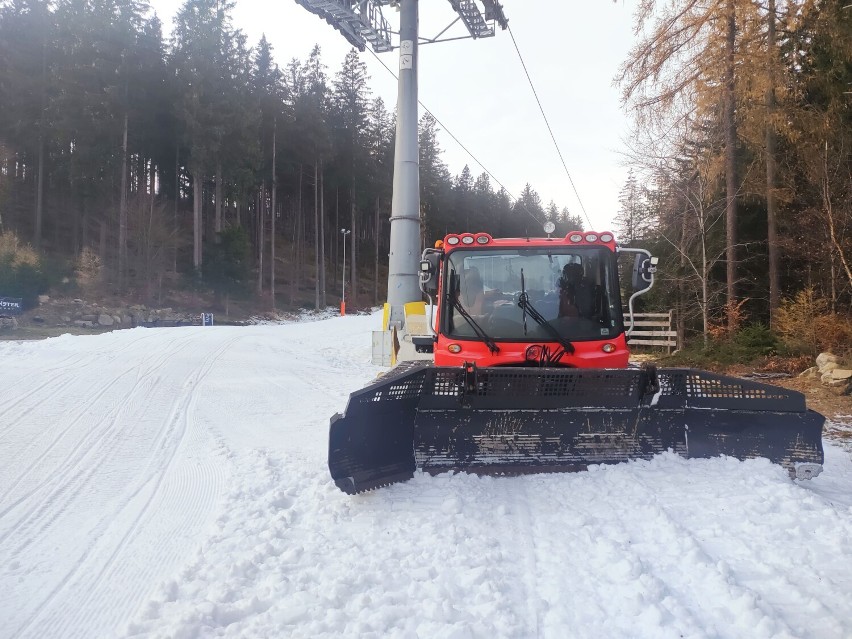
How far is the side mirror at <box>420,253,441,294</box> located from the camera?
603 centimetres

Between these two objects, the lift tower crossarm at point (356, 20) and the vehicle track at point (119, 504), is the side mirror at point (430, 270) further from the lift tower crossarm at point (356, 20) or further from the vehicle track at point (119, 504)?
the lift tower crossarm at point (356, 20)

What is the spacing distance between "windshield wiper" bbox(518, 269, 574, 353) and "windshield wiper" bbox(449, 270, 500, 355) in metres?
0.36

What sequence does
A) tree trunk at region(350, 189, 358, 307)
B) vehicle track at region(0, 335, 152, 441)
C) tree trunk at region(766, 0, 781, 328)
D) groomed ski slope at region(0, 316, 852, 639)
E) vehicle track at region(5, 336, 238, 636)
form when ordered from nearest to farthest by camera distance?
groomed ski slope at region(0, 316, 852, 639) → vehicle track at region(5, 336, 238, 636) → vehicle track at region(0, 335, 152, 441) → tree trunk at region(766, 0, 781, 328) → tree trunk at region(350, 189, 358, 307)

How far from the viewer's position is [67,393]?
28.5 feet

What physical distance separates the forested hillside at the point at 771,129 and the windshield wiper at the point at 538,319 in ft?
33.3

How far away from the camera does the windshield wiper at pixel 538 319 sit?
220 inches

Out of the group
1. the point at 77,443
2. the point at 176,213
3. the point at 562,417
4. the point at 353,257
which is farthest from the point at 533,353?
the point at 353,257

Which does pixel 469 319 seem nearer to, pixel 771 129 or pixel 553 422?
pixel 553 422

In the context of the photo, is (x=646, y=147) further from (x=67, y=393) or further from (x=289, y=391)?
(x=67, y=393)

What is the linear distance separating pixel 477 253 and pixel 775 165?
13724 millimetres

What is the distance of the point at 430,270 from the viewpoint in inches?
239

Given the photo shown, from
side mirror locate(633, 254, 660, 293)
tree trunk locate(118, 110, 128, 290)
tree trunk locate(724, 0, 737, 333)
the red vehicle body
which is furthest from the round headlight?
tree trunk locate(118, 110, 128, 290)

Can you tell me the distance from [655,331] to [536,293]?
1584 cm

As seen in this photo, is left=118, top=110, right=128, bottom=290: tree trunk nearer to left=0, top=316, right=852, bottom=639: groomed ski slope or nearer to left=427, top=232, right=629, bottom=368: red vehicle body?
left=0, top=316, right=852, bottom=639: groomed ski slope
